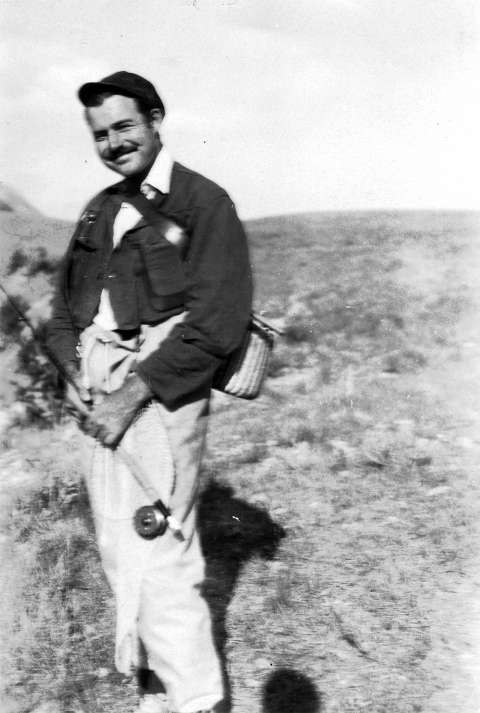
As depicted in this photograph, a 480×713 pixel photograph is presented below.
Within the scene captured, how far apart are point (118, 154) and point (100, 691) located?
2019 mm

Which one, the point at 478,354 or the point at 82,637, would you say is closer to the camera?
the point at 82,637

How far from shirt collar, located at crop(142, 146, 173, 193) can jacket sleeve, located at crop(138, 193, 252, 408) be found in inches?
5.4

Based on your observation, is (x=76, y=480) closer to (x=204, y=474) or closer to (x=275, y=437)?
(x=204, y=474)

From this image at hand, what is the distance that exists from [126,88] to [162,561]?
135 centimetres

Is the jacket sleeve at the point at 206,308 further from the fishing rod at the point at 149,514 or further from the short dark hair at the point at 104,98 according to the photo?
the short dark hair at the point at 104,98

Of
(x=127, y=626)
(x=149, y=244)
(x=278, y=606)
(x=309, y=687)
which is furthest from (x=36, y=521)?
(x=149, y=244)

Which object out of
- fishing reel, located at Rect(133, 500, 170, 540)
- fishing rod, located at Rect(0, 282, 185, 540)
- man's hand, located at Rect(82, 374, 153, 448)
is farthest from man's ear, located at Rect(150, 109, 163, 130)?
fishing reel, located at Rect(133, 500, 170, 540)

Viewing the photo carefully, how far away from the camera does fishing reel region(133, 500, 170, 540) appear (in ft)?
8.17

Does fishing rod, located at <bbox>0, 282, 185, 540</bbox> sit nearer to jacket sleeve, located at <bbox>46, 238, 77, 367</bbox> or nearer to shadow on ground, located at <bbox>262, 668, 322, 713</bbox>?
jacket sleeve, located at <bbox>46, 238, 77, 367</bbox>

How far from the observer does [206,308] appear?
245cm

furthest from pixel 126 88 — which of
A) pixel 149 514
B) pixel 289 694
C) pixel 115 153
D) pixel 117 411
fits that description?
pixel 289 694

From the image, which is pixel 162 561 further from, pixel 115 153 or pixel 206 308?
pixel 115 153

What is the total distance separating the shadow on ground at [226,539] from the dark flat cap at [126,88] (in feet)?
7.26

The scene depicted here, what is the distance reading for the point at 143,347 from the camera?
257 centimetres
